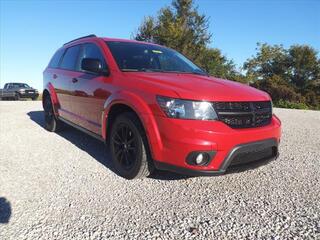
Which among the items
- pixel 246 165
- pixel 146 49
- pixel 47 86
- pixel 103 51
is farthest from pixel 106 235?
pixel 47 86

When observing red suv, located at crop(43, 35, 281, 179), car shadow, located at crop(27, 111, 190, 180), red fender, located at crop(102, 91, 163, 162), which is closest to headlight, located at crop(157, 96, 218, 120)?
red suv, located at crop(43, 35, 281, 179)

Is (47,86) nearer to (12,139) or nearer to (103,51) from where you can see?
(12,139)

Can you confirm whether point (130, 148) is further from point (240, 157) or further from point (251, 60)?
point (251, 60)

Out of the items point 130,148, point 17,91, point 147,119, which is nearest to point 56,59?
point 130,148

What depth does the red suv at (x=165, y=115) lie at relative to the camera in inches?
135

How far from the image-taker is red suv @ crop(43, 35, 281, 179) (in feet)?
11.3

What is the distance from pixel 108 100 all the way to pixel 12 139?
124 inches

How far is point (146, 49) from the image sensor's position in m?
5.19

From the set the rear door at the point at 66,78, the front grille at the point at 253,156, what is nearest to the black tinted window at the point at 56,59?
the rear door at the point at 66,78

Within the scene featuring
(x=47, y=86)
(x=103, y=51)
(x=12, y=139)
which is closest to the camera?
(x=103, y=51)

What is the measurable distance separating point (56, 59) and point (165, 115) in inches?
167

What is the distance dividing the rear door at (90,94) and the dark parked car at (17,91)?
989 inches

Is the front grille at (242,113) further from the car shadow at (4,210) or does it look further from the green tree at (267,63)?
the green tree at (267,63)

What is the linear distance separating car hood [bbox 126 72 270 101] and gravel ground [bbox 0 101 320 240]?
0.82 m
